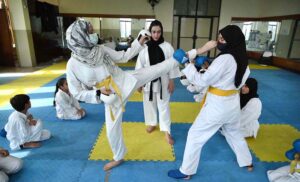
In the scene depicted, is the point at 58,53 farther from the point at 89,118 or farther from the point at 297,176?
the point at 297,176

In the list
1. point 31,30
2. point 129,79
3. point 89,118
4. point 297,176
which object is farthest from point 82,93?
point 31,30

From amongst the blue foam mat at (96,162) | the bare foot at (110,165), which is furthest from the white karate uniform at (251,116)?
the bare foot at (110,165)

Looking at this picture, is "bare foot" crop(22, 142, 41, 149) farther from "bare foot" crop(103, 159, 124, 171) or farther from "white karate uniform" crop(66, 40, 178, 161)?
"white karate uniform" crop(66, 40, 178, 161)

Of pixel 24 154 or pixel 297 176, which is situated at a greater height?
pixel 297 176

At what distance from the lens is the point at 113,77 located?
2.31m

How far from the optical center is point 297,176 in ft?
7.03

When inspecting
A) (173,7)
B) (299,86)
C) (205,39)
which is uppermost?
(173,7)

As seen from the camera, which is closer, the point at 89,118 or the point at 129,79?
the point at 129,79

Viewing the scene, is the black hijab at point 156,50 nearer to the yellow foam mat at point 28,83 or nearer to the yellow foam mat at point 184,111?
the yellow foam mat at point 184,111

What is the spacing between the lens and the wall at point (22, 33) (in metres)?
8.19

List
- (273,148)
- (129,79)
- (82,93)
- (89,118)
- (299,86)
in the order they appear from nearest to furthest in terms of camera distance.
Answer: (82,93)
(129,79)
(273,148)
(89,118)
(299,86)

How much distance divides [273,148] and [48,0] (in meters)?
11.7

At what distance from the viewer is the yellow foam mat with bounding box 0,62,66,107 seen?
524 cm

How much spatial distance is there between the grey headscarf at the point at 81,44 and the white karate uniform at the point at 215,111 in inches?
36.4
